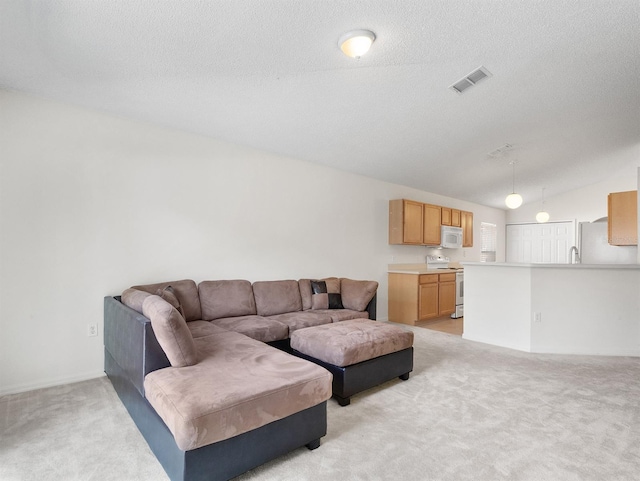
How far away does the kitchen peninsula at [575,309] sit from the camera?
155 inches

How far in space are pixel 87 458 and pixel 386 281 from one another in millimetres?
4628

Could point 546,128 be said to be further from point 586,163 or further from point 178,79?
point 178,79

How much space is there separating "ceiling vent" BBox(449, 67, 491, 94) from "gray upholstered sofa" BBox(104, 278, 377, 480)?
2777mm

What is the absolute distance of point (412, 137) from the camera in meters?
4.19

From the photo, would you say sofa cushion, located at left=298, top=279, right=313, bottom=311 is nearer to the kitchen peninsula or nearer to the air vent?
the kitchen peninsula

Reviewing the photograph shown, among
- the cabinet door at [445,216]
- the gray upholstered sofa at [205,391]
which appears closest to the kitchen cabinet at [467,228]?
the cabinet door at [445,216]

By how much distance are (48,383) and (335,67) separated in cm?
353

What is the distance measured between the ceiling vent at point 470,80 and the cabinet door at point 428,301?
304cm

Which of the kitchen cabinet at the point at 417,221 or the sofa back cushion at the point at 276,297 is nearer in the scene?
the sofa back cushion at the point at 276,297

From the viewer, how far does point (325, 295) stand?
4.24 meters

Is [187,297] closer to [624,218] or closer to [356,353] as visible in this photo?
[356,353]

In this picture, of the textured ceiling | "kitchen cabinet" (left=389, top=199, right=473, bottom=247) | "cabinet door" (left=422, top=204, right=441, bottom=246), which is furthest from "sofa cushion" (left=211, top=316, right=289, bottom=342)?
"cabinet door" (left=422, top=204, right=441, bottom=246)

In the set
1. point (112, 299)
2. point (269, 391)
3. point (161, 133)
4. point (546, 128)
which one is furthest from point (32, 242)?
point (546, 128)

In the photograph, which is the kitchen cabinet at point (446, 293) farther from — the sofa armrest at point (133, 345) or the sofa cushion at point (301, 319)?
the sofa armrest at point (133, 345)
